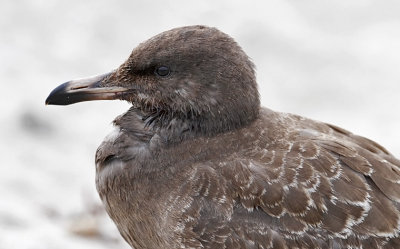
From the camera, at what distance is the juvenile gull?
5879mm

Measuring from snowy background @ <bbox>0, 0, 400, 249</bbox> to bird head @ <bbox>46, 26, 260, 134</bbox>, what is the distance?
7.01 feet

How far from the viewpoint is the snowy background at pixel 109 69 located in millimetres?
8562

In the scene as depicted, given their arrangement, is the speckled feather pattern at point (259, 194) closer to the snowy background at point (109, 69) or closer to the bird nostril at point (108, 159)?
the bird nostril at point (108, 159)

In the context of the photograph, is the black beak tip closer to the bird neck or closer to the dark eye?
the bird neck

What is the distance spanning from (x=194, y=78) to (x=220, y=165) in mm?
566

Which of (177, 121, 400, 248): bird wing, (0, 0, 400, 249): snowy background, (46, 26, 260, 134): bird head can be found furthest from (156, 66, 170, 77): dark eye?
(0, 0, 400, 249): snowy background

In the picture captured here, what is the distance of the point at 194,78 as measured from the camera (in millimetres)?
6148

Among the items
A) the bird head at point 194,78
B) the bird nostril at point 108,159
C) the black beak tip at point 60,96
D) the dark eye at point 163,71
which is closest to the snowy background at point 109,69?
the bird nostril at point 108,159

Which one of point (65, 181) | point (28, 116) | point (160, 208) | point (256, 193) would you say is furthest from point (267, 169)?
point (28, 116)

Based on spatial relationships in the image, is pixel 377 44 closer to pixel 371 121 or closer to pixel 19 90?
pixel 371 121

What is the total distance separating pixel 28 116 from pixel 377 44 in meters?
3.93

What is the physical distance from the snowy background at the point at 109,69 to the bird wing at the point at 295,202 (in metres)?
2.21

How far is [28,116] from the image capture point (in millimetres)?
9414

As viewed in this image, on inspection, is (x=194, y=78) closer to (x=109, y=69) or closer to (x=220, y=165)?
(x=220, y=165)
